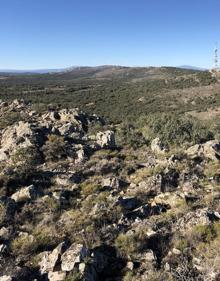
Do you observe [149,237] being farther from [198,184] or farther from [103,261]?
[198,184]

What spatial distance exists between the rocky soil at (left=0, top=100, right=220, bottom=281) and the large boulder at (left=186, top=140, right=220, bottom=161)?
0.17 ft

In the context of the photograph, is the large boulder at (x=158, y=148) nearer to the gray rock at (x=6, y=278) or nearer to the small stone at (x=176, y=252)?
the small stone at (x=176, y=252)

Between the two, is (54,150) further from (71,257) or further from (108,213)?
(71,257)

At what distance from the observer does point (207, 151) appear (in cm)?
1609

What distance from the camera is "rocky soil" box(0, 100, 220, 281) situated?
7914 mm

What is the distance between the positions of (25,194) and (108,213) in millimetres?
3438

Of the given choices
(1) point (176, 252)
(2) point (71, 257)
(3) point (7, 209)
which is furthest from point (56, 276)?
(3) point (7, 209)

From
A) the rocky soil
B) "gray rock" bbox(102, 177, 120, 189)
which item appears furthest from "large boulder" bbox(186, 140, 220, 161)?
"gray rock" bbox(102, 177, 120, 189)

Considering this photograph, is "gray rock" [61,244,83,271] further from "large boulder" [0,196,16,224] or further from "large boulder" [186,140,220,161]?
"large boulder" [186,140,220,161]

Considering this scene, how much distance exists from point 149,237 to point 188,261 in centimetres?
140

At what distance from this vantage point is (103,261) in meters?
8.27

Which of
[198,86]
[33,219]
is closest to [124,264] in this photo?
[33,219]

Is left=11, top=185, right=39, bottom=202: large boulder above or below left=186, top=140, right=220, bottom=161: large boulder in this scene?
below

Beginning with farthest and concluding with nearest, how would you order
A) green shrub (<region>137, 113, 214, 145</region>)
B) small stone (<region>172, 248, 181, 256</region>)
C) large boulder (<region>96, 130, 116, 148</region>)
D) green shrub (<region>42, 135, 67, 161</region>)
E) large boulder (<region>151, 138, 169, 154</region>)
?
green shrub (<region>137, 113, 214, 145</region>)
large boulder (<region>96, 130, 116, 148</region>)
large boulder (<region>151, 138, 169, 154</region>)
green shrub (<region>42, 135, 67, 161</region>)
small stone (<region>172, 248, 181, 256</region>)
